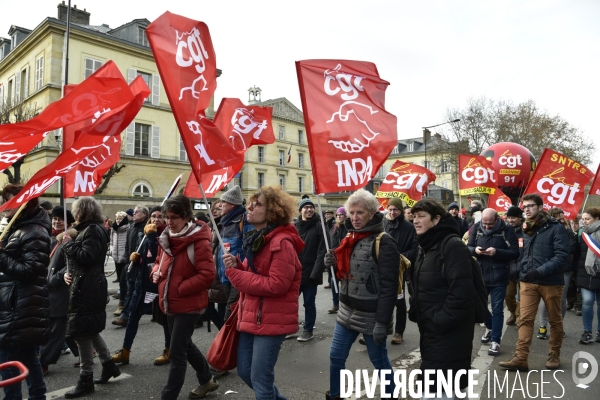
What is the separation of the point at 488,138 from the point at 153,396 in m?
44.5

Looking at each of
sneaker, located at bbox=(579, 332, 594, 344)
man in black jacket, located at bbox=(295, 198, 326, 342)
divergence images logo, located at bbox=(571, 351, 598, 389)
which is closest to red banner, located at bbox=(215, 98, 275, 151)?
man in black jacket, located at bbox=(295, 198, 326, 342)

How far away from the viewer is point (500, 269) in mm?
5770

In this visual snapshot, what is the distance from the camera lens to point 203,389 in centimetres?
416

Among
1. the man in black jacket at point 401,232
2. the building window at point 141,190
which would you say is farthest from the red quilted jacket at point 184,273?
the building window at point 141,190

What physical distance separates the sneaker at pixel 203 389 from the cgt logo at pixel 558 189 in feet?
23.4

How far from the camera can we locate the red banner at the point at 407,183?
10203 millimetres

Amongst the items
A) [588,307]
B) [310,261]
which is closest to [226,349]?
[310,261]

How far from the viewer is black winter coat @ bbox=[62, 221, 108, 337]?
4227 millimetres

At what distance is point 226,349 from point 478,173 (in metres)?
9.72

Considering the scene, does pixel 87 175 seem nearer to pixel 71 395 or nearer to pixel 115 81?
pixel 115 81

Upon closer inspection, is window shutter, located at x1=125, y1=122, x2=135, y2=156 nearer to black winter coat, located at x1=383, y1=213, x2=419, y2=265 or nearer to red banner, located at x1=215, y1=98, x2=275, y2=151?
red banner, located at x1=215, y1=98, x2=275, y2=151

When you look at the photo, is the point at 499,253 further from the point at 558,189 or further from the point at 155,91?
the point at 155,91

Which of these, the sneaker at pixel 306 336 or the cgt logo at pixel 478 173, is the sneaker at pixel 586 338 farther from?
the cgt logo at pixel 478 173

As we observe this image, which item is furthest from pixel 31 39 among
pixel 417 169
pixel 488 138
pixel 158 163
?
pixel 488 138
